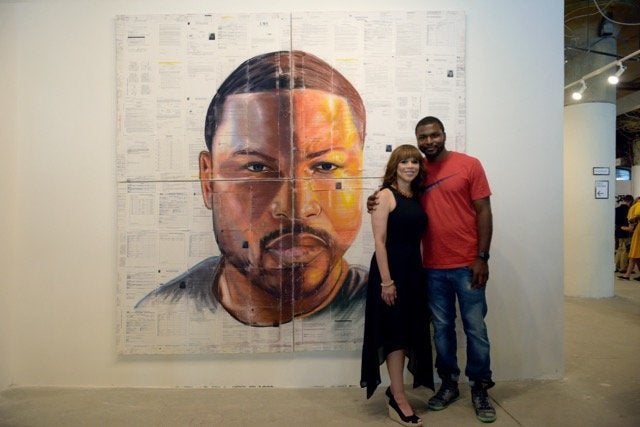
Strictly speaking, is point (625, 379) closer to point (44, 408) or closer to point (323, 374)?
point (323, 374)

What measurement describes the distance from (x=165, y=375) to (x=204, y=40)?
2.28m

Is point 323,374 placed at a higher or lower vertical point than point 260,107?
lower

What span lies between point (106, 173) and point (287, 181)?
1239 mm

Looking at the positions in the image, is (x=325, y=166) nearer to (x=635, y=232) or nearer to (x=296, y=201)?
(x=296, y=201)

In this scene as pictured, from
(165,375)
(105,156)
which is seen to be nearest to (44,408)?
(165,375)

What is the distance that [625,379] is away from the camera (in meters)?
2.89

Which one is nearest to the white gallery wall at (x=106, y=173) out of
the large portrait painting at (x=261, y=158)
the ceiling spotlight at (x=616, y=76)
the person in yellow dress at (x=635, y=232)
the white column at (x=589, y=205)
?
the large portrait painting at (x=261, y=158)

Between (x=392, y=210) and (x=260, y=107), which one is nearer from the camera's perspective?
(x=392, y=210)

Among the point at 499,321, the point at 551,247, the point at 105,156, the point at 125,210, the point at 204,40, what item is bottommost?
the point at 499,321

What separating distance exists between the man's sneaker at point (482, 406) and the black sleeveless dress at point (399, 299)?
1.38ft

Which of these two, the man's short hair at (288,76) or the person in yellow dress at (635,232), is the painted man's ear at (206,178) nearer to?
the man's short hair at (288,76)

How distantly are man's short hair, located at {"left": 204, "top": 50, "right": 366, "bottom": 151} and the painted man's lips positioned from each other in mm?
761

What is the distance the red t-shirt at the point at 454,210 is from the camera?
2424mm

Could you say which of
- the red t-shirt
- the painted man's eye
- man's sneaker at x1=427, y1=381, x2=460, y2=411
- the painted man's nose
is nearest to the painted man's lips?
the painted man's nose
